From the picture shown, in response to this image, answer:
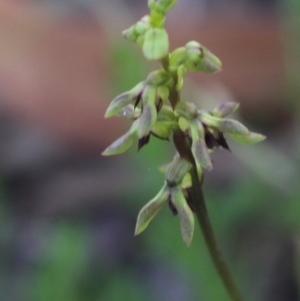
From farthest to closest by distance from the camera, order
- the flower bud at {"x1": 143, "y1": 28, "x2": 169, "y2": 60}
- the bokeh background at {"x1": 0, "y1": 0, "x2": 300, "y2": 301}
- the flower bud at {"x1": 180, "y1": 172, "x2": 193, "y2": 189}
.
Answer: the bokeh background at {"x1": 0, "y1": 0, "x2": 300, "y2": 301}
the flower bud at {"x1": 180, "y1": 172, "x2": 193, "y2": 189}
the flower bud at {"x1": 143, "y1": 28, "x2": 169, "y2": 60}

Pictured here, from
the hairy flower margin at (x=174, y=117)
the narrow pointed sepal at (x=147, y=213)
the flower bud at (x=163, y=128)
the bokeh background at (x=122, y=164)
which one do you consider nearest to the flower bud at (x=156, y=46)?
the hairy flower margin at (x=174, y=117)

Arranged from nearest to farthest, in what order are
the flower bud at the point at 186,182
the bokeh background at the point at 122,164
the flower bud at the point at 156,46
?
the flower bud at the point at 156,46 < the flower bud at the point at 186,182 < the bokeh background at the point at 122,164

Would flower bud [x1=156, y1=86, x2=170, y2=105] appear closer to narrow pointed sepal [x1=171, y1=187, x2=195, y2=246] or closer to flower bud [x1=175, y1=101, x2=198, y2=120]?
flower bud [x1=175, y1=101, x2=198, y2=120]

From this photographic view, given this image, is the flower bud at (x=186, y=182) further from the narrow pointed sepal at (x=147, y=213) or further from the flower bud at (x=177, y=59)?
the flower bud at (x=177, y=59)

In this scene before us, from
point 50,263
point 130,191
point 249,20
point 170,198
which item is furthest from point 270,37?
point 170,198

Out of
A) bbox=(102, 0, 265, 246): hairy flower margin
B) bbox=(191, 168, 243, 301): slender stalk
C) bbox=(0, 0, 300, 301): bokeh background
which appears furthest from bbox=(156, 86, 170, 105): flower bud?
bbox=(0, 0, 300, 301): bokeh background

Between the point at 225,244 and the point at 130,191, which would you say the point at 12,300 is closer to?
the point at 130,191

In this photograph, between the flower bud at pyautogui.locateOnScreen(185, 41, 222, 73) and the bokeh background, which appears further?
the bokeh background
